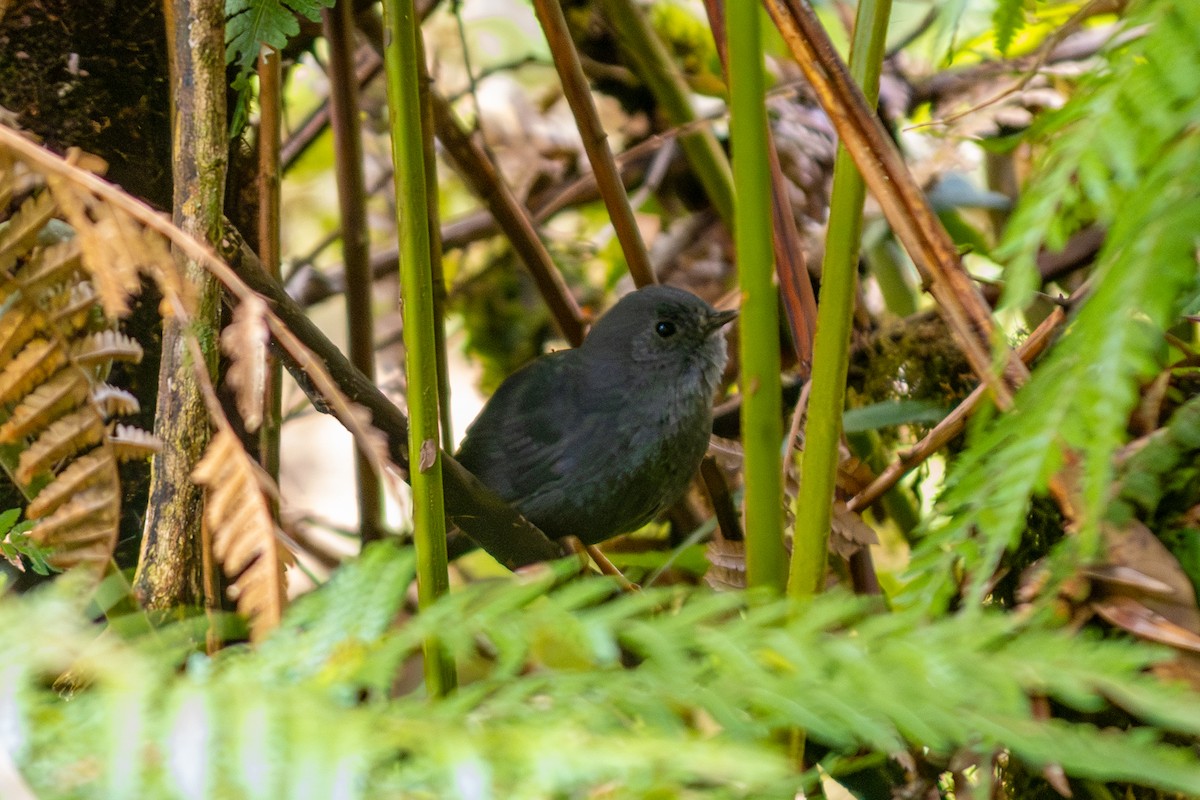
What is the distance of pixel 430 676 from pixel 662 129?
215 cm

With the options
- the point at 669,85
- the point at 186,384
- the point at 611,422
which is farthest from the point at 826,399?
the point at 669,85

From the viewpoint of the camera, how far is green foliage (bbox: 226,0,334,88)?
1179mm

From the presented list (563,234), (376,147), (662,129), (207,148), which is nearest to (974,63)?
(662,129)

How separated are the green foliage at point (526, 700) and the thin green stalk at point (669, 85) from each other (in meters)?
1.69

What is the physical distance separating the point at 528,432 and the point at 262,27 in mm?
1153

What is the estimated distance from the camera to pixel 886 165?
2.93ft

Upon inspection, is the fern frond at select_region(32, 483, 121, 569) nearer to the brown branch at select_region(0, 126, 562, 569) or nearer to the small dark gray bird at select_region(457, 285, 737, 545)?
the brown branch at select_region(0, 126, 562, 569)

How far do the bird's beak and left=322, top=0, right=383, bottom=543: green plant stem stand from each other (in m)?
0.73

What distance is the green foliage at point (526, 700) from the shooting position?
46cm

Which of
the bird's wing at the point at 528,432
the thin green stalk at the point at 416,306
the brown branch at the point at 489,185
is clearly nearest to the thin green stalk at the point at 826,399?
the thin green stalk at the point at 416,306

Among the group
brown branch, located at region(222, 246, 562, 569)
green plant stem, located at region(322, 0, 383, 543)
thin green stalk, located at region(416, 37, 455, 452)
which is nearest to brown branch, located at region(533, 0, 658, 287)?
thin green stalk, located at region(416, 37, 455, 452)

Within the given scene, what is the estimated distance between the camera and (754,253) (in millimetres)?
883

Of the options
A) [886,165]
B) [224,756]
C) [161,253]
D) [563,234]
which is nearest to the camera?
[224,756]

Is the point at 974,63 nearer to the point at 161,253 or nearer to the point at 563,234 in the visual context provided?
the point at 563,234
